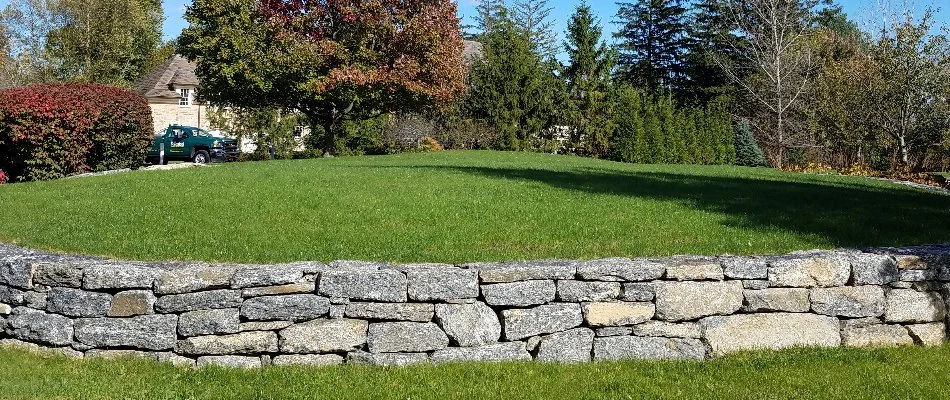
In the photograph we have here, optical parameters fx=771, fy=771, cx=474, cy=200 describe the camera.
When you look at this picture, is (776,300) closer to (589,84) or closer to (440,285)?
(440,285)

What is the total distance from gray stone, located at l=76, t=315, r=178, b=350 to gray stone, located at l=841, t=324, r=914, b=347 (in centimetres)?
445

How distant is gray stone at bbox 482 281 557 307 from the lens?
485 centimetres

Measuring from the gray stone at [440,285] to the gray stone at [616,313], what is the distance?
755mm

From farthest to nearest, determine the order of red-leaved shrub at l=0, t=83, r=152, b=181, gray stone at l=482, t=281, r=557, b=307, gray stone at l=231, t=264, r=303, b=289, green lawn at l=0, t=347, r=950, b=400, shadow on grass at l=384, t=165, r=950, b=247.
Result: red-leaved shrub at l=0, t=83, r=152, b=181
shadow on grass at l=384, t=165, r=950, b=247
gray stone at l=482, t=281, r=557, b=307
gray stone at l=231, t=264, r=303, b=289
green lawn at l=0, t=347, r=950, b=400

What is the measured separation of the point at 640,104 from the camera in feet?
71.0

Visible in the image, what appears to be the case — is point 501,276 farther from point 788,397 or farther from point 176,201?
point 176,201

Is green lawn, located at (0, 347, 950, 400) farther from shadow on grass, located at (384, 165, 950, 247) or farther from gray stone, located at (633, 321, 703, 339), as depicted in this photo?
shadow on grass, located at (384, 165, 950, 247)

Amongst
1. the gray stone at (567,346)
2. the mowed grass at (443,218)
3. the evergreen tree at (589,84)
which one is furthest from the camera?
the evergreen tree at (589,84)

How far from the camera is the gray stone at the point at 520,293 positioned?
15.9 feet

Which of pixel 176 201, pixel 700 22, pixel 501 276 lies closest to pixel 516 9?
pixel 700 22

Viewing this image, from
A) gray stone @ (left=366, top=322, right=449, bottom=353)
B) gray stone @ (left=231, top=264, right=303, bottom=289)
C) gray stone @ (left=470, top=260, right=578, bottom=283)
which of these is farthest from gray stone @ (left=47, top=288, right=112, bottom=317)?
gray stone @ (left=470, top=260, right=578, bottom=283)

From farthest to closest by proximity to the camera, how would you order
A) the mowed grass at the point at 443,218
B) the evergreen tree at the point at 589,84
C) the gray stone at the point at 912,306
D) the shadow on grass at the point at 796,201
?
the evergreen tree at the point at 589,84 → the shadow on grass at the point at 796,201 → the mowed grass at the point at 443,218 → the gray stone at the point at 912,306

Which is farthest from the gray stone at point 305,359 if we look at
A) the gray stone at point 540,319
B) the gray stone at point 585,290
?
the gray stone at point 585,290

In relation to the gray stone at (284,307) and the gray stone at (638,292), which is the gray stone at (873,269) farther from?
the gray stone at (284,307)
